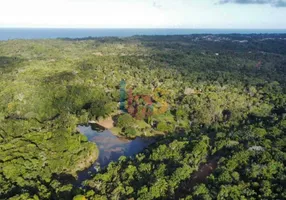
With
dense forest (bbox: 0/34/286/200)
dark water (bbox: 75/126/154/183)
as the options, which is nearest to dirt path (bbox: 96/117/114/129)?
dense forest (bbox: 0/34/286/200)

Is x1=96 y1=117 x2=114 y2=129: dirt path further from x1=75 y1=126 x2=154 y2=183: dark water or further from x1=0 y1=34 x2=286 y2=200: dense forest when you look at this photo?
x1=75 y1=126 x2=154 y2=183: dark water

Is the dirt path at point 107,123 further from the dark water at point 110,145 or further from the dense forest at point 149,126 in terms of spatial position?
the dark water at point 110,145

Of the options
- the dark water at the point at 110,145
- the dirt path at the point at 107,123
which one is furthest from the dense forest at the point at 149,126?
the dark water at the point at 110,145

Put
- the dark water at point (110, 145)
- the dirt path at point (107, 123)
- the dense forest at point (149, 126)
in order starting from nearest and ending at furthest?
1. the dense forest at point (149, 126)
2. the dark water at point (110, 145)
3. the dirt path at point (107, 123)

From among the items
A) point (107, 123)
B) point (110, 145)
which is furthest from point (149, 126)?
point (110, 145)

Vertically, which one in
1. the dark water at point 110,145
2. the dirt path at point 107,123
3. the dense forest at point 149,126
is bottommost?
the dark water at point 110,145

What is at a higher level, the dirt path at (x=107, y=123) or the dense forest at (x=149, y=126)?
the dense forest at (x=149, y=126)

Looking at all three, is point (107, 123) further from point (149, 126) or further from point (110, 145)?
point (110, 145)
